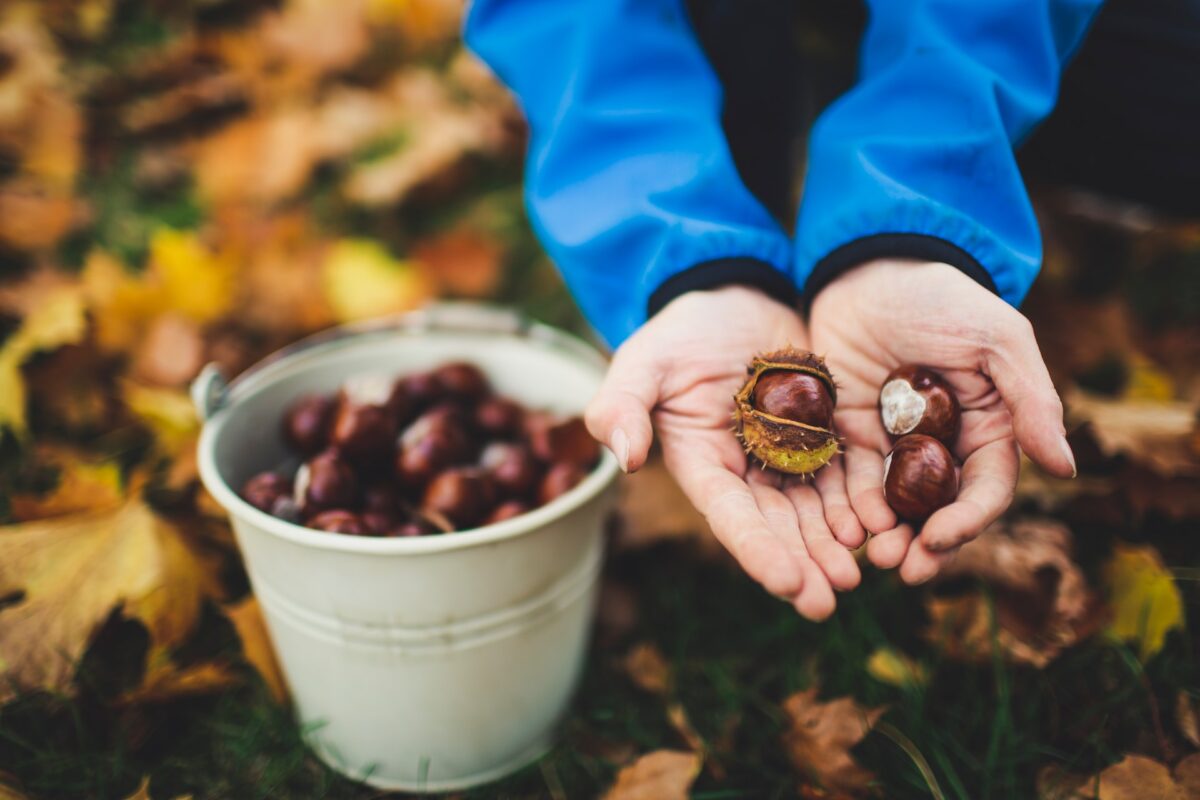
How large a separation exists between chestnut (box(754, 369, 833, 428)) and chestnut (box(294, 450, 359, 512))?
752 mm

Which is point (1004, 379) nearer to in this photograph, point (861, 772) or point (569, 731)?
point (861, 772)

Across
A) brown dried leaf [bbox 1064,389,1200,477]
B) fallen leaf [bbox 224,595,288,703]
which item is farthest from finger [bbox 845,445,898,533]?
fallen leaf [bbox 224,595,288,703]

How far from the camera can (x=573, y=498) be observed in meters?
1.36

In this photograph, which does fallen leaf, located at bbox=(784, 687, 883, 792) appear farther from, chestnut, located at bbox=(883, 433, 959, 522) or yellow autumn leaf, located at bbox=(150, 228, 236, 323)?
yellow autumn leaf, located at bbox=(150, 228, 236, 323)

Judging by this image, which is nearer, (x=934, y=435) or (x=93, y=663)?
(x=934, y=435)

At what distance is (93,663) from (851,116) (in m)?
1.68

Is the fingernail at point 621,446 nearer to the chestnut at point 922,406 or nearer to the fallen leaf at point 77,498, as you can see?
the chestnut at point 922,406

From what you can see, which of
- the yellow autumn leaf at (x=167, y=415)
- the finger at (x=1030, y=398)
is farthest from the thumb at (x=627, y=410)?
the yellow autumn leaf at (x=167, y=415)

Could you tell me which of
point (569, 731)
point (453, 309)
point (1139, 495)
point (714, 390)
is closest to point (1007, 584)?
point (1139, 495)

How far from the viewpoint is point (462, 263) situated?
2.65m

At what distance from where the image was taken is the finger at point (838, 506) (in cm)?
119

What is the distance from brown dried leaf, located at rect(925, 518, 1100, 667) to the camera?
5.07ft

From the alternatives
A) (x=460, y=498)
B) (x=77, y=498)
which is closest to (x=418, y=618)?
(x=460, y=498)

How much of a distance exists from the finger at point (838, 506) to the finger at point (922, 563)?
0.08 m
